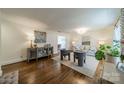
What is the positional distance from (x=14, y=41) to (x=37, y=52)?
1202mm

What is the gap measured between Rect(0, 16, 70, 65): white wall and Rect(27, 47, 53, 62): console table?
0.29 metres

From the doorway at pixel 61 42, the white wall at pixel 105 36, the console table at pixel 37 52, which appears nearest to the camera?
the white wall at pixel 105 36

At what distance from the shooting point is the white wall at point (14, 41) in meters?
3.54

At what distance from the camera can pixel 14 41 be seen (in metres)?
3.91

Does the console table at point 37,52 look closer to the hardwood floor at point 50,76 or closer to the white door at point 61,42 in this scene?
the white door at point 61,42

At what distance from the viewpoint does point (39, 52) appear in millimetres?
4730

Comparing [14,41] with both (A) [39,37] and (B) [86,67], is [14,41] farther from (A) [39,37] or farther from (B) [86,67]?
(B) [86,67]

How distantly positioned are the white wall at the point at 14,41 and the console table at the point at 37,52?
0.29 m

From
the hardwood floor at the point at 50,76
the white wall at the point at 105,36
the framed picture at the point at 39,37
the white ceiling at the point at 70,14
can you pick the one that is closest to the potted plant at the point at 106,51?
the white wall at the point at 105,36

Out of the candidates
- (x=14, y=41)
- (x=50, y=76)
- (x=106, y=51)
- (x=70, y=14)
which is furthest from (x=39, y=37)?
(x=106, y=51)
